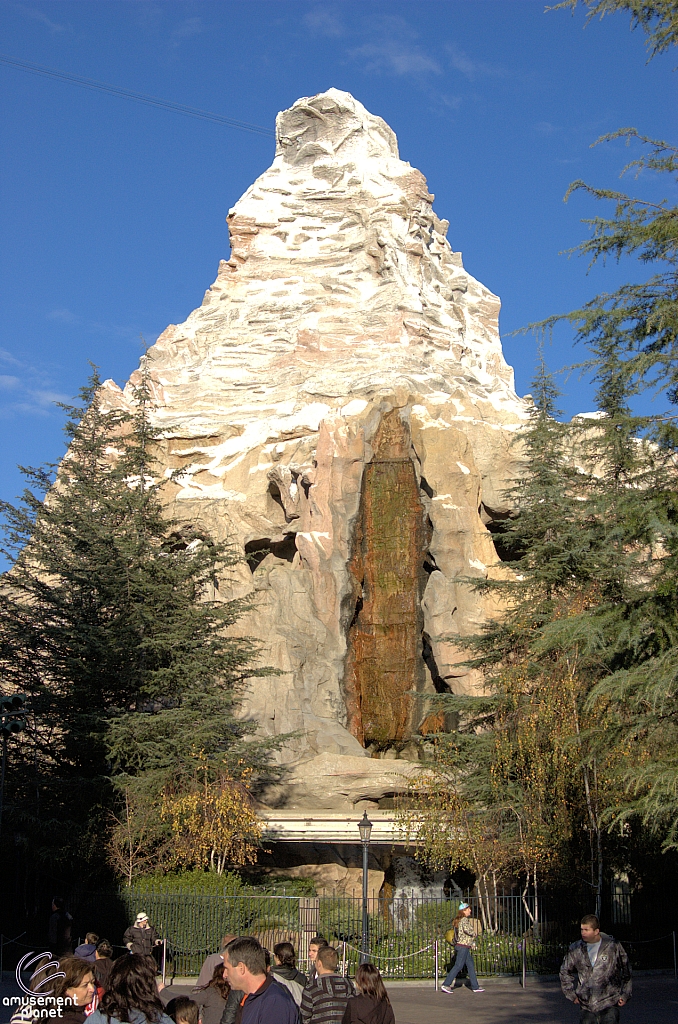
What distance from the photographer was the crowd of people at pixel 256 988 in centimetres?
560

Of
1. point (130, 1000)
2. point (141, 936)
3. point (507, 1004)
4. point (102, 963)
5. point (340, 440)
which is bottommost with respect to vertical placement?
point (507, 1004)

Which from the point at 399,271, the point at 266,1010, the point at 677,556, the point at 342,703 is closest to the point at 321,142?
the point at 399,271

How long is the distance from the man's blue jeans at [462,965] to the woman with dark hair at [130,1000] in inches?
514

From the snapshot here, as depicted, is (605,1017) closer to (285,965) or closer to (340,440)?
(285,965)

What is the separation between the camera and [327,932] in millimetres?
19312

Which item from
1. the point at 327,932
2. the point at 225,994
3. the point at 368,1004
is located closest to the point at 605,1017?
the point at 368,1004

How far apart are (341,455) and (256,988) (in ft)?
122

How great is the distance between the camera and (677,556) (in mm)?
11633

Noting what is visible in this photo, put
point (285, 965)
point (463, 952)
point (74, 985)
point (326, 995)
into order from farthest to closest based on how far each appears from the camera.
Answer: point (463, 952) → point (285, 965) → point (326, 995) → point (74, 985)

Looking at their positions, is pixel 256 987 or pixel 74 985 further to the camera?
pixel 74 985

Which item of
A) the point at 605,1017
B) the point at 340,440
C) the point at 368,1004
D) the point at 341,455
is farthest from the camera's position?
the point at 340,440

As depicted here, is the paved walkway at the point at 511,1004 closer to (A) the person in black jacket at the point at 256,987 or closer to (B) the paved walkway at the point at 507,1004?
(B) the paved walkway at the point at 507,1004

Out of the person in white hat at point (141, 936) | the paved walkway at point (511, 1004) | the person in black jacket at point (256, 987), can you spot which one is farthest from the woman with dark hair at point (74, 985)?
the paved walkway at point (511, 1004)

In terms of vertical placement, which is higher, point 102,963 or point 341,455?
point 341,455
